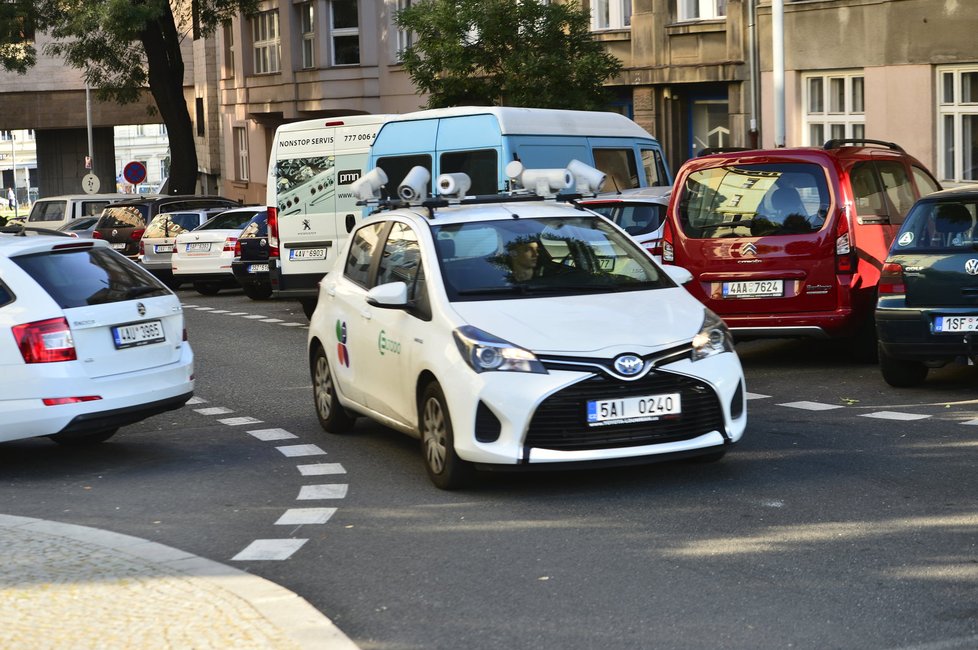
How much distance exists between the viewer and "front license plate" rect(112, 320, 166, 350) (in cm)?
1044

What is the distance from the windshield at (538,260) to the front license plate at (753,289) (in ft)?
12.9

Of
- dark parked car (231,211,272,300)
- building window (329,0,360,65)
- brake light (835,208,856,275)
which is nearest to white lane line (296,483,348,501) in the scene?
brake light (835,208,856,275)

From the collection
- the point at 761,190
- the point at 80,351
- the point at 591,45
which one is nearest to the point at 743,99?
the point at 591,45

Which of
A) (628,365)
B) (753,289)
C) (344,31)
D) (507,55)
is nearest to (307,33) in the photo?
(344,31)

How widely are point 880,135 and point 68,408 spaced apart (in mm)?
18642

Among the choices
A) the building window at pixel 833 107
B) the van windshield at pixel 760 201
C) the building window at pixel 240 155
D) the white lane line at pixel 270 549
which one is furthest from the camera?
the building window at pixel 240 155

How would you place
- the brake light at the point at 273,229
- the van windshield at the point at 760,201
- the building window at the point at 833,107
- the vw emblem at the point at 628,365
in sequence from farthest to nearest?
the building window at the point at 833,107 < the brake light at the point at 273,229 < the van windshield at the point at 760,201 < the vw emblem at the point at 628,365

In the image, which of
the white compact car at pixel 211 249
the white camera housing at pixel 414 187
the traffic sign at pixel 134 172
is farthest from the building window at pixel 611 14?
the white camera housing at pixel 414 187

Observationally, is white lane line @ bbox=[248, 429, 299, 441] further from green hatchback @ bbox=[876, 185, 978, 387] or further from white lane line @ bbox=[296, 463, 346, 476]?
green hatchback @ bbox=[876, 185, 978, 387]

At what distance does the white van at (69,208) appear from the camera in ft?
125

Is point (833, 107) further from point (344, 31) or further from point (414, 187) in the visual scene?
point (344, 31)

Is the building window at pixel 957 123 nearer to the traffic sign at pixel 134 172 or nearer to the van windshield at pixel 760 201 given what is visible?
the van windshield at pixel 760 201

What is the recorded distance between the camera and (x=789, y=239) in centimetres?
1380

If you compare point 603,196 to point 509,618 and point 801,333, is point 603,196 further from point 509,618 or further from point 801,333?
point 509,618
